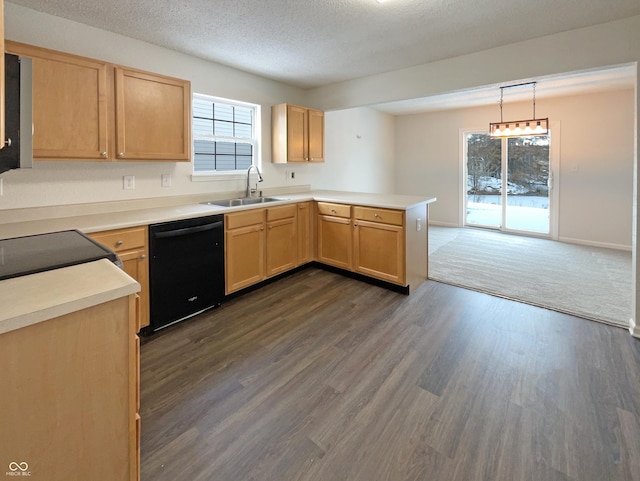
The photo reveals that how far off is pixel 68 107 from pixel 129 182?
780 millimetres

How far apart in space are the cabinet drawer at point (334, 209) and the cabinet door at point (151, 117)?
1.61m

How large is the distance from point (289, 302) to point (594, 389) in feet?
7.54


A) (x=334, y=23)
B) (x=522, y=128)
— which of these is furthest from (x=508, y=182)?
(x=334, y=23)

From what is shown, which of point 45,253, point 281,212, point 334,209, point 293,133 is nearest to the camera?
point 45,253

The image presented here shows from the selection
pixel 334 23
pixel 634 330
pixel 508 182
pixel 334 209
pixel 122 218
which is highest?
pixel 334 23

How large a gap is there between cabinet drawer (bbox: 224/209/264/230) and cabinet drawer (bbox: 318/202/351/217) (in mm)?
865

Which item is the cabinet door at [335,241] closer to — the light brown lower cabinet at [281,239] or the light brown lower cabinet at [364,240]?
the light brown lower cabinet at [364,240]

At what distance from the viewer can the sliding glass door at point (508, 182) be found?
19.7 ft

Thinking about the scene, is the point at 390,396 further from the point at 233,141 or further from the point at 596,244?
the point at 596,244

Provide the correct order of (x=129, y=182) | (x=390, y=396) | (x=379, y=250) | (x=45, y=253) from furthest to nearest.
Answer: (x=379, y=250) → (x=129, y=182) → (x=390, y=396) → (x=45, y=253)

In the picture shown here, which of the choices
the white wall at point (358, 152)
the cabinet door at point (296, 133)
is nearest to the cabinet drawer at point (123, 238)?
the cabinet door at point (296, 133)

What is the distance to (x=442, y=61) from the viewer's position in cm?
347

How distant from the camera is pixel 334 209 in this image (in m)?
3.92

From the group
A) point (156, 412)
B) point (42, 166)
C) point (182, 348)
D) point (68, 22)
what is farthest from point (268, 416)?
point (68, 22)
